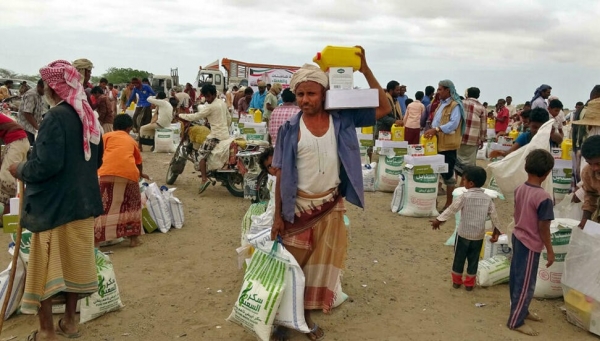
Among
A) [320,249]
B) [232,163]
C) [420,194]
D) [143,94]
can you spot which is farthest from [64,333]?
[143,94]

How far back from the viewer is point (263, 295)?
3438 mm

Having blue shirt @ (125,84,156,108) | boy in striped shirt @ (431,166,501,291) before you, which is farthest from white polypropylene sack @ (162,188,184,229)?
blue shirt @ (125,84,156,108)

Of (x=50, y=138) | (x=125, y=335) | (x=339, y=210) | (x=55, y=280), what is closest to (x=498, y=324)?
(x=339, y=210)

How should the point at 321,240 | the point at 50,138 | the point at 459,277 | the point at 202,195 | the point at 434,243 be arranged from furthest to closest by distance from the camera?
1. the point at 202,195
2. the point at 434,243
3. the point at 459,277
4. the point at 321,240
5. the point at 50,138

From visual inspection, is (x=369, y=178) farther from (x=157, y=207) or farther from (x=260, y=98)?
(x=260, y=98)

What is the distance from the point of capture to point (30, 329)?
12.6 feet

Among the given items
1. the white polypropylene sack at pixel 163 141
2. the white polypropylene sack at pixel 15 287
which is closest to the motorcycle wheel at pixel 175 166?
the white polypropylene sack at pixel 163 141

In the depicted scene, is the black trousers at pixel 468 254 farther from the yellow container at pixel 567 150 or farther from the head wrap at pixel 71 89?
the head wrap at pixel 71 89

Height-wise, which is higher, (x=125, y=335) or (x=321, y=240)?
(x=321, y=240)

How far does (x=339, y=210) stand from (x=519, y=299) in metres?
1.53

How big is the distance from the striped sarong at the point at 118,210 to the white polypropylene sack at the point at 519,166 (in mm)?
4152

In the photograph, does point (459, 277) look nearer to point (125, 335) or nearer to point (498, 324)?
point (498, 324)

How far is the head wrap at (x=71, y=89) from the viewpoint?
10.9ft

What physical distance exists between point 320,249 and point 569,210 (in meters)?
2.65
